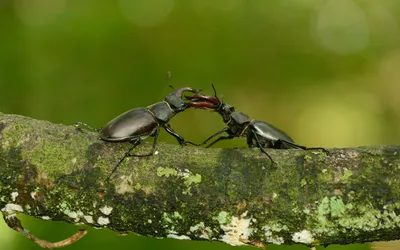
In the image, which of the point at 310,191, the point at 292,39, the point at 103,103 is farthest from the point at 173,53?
the point at 310,191

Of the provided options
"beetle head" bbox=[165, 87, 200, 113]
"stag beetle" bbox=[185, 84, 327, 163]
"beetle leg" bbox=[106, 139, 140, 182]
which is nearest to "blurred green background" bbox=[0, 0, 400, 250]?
"stag beetle" bbox=[185, 84, 327, 163]

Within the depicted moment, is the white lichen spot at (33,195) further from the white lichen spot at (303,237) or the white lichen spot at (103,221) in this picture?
the white lichen spot at (303,237)

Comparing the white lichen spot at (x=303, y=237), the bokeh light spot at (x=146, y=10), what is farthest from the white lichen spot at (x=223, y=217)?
the bokeh light spot at (x=146, y=10)

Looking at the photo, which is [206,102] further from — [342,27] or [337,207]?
[342,27]

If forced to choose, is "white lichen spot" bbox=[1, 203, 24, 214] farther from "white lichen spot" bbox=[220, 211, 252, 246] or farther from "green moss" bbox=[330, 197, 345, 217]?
"green moss" bbox=[330, 197, 345, 217]

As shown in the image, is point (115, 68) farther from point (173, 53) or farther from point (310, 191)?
point (310, 191)

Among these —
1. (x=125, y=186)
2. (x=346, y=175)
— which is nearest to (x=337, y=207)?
(x=346, y=175)
